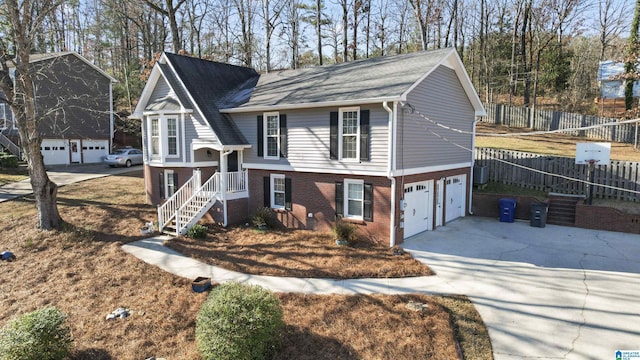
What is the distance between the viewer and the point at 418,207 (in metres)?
14.9

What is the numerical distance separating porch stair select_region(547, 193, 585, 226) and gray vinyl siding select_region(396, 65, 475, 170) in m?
4.12

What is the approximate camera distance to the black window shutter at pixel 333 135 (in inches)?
557

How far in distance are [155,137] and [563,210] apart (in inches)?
742

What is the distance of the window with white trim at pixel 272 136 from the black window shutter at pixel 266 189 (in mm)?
1009

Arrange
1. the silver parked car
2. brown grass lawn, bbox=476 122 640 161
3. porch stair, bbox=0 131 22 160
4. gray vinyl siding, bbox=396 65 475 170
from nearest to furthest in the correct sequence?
gray vinyl siding, bbox=396 65 475 170 < brown grass lawn, bbox=476 122 640 161 < the silver parked car < porch stair, bbox=0 131 22 160

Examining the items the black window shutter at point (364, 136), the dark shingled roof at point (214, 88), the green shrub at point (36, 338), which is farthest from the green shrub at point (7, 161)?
the black window shutter at point (364, 136)

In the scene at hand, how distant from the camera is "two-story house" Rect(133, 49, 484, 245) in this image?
13.4 metres

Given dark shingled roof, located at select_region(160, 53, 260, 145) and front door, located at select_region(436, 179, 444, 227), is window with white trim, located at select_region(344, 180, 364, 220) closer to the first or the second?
front door, located at select_region(436, 179, 444, 227)

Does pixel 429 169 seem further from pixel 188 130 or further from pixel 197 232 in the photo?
pixel 188 130

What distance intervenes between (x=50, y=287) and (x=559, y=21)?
4064 centimetres

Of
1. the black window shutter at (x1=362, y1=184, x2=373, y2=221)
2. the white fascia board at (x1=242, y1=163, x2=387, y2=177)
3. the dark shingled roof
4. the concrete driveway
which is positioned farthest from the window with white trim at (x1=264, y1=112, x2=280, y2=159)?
the concrete driveway

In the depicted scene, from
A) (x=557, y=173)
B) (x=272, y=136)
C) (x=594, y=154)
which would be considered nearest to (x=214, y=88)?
(x=272, y=136)

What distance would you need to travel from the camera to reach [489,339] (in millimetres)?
7648

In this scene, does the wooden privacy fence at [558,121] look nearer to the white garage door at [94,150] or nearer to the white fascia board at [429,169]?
the white fascia board at [429,169]
